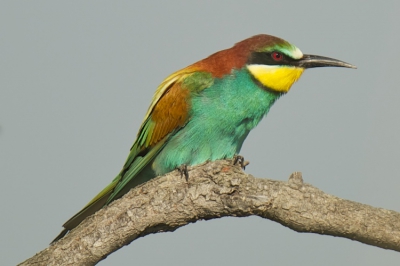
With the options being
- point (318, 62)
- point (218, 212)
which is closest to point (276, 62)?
point (318, 62)

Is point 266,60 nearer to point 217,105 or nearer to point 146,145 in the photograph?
point 217,105

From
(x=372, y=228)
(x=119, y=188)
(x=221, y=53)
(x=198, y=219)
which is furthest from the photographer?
(x=221, y=53)

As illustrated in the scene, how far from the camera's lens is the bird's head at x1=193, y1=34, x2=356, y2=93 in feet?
13.1

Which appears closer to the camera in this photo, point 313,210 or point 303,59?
point 313,210

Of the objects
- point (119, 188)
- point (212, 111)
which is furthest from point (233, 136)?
point (119, 188)

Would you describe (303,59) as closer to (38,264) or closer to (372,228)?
(372,228)

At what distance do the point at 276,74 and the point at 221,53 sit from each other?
426mm

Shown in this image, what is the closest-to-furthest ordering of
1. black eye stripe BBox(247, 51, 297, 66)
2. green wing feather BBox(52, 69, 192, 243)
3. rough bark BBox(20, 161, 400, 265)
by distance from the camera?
rough bark BBox(20, 161, 400, 265)
green wing feather BBox(52, 69, 192, 243)
black eye stripe BBox(247, 51, 297, 66)

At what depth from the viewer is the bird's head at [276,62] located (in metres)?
3.98

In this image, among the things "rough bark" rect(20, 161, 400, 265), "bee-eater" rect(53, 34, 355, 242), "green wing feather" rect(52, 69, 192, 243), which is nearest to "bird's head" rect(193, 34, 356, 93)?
"bee-eater" rect(53, 34, 355, 242)

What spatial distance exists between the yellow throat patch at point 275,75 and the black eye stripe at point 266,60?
0.09 ft

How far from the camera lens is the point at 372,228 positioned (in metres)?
2.93

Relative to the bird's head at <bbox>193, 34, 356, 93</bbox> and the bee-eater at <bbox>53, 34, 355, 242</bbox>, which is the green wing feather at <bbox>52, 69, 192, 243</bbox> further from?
the bird's head at <bbox>193, 34, 356, 93</bbox>

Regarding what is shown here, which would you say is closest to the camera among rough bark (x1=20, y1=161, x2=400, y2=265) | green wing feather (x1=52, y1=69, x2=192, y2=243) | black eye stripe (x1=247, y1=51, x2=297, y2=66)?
rough bark (x1=20, y1=161, x2=400, y2=265)
